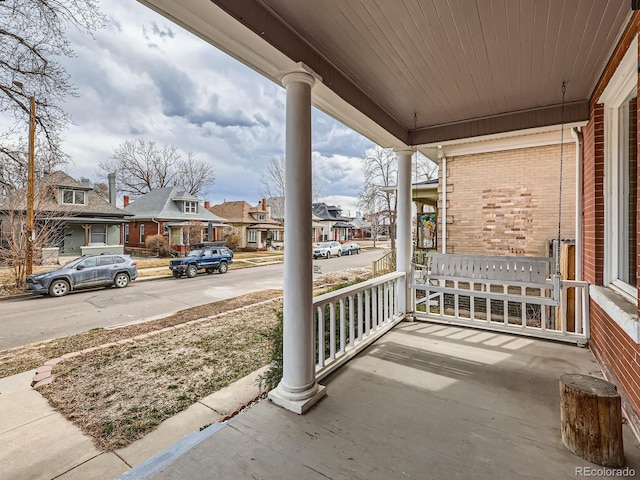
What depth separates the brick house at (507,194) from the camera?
521cm

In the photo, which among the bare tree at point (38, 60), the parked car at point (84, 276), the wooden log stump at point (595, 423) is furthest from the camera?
the parked car at point (84, 276)

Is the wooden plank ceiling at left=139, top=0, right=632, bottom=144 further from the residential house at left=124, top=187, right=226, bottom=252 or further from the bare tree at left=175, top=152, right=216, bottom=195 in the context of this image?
the bare tree at left=175, top=152, right=216, bottom=195

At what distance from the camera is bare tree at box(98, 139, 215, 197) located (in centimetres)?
2081

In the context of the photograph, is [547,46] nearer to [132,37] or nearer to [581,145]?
[581,145]

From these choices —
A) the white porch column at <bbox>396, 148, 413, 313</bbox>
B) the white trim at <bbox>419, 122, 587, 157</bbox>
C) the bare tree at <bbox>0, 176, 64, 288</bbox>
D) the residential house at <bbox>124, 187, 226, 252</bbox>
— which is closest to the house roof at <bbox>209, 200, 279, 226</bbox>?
the residential house at <bbox>124, 187, 226, 252</bbox>

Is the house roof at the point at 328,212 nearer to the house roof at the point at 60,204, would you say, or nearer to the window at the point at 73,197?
the house roof at the point at 60,204

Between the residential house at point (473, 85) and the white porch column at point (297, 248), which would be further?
the white porch column at point (297, 248)

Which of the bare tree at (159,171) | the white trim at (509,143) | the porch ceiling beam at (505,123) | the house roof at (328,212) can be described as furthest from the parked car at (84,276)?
the house roof at (328,212)

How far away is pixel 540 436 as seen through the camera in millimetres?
1737

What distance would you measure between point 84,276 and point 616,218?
1050cm

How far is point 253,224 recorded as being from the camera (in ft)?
74.2

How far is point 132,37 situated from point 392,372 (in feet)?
18.7

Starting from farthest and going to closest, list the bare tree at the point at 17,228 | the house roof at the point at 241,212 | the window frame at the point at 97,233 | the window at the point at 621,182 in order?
the house roof at the point at 241,212 → the window frame at the point at 97,233 → the bare tree at the point at 17,228 → the window at the point at 621,182

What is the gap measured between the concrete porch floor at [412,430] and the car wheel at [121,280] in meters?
8.43
